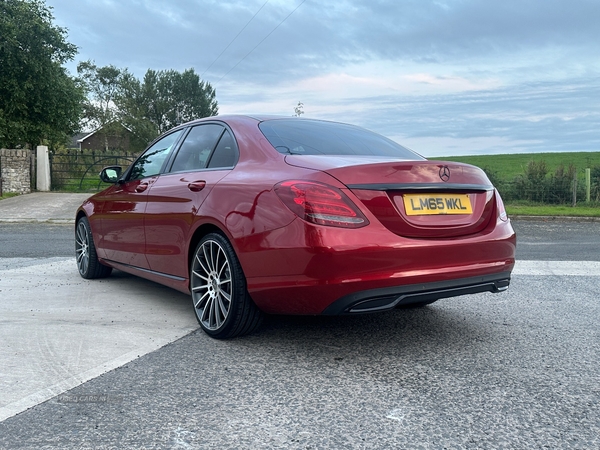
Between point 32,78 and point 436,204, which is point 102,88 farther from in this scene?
point 436,204

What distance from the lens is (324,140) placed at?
4.21m

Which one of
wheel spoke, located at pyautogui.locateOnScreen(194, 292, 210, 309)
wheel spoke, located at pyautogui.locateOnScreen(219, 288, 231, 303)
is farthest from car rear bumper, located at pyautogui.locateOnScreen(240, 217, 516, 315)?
wheel spoke, located at pyautogui.locateOnScreen(194, 292, 210, 309)

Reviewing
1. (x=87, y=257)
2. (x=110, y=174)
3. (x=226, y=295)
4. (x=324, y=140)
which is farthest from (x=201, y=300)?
(x=87, y=257)

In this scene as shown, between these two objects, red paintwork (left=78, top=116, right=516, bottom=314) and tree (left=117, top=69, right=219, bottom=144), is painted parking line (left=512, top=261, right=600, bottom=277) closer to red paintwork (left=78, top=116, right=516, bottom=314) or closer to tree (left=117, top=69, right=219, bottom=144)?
red paintwork (left=78, top=116, right=516, bottom=314)

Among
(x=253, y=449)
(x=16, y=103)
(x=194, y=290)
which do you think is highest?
(x=16, y=103)

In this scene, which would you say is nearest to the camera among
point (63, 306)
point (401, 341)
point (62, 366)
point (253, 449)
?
point (253, 449)

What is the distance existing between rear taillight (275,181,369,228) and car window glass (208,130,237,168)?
0.92 metres

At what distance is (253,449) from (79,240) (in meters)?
4.70

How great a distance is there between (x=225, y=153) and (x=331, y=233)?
1.37m

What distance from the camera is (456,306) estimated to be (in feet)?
16.3

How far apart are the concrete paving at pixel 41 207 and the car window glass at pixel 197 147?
426 inches

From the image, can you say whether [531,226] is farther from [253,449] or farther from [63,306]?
[253,449]

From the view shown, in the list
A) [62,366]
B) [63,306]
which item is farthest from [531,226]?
[62,366]

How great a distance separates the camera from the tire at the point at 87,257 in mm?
6047
